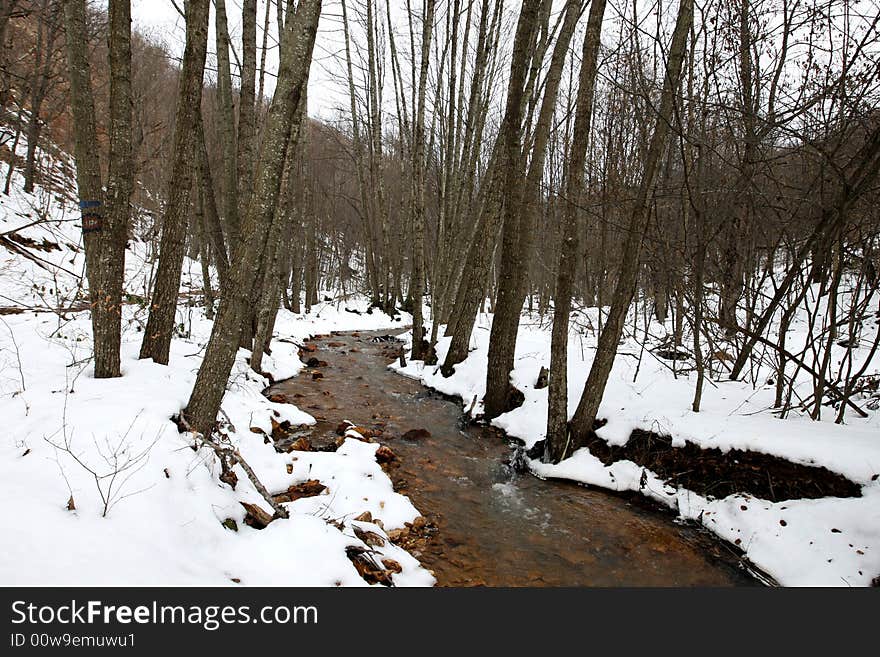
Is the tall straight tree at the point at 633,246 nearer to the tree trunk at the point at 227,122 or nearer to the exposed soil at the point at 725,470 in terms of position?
the exposed soil at the point at 725,470

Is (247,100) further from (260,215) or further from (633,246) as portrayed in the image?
(633,246)

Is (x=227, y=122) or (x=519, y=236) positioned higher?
(x=227, y=122)

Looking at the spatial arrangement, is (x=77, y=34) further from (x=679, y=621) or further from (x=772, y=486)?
(x=772, y=486)

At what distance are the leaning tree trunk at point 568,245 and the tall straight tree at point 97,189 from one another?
4626 millimetres

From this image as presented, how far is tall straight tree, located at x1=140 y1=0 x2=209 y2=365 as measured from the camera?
15.4ft

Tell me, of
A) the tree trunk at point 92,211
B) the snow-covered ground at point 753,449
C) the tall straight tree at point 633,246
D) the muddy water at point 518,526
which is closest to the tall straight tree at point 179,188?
the tree trunk at point 92,211

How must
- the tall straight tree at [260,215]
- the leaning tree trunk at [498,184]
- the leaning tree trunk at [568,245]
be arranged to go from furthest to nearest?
the leaning tree trunk at [498,184] → the leaning tree trunk at [568,245] → the tall straight tree at [260,215]

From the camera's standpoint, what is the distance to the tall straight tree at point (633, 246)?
189 inches

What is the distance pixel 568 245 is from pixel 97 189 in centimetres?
502

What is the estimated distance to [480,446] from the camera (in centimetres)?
632

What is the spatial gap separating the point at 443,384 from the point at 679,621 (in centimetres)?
631

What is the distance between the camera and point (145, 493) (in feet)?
8.97

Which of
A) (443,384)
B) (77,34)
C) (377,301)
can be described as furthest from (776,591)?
(377,301)

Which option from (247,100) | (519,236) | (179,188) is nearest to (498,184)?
(519,236)
